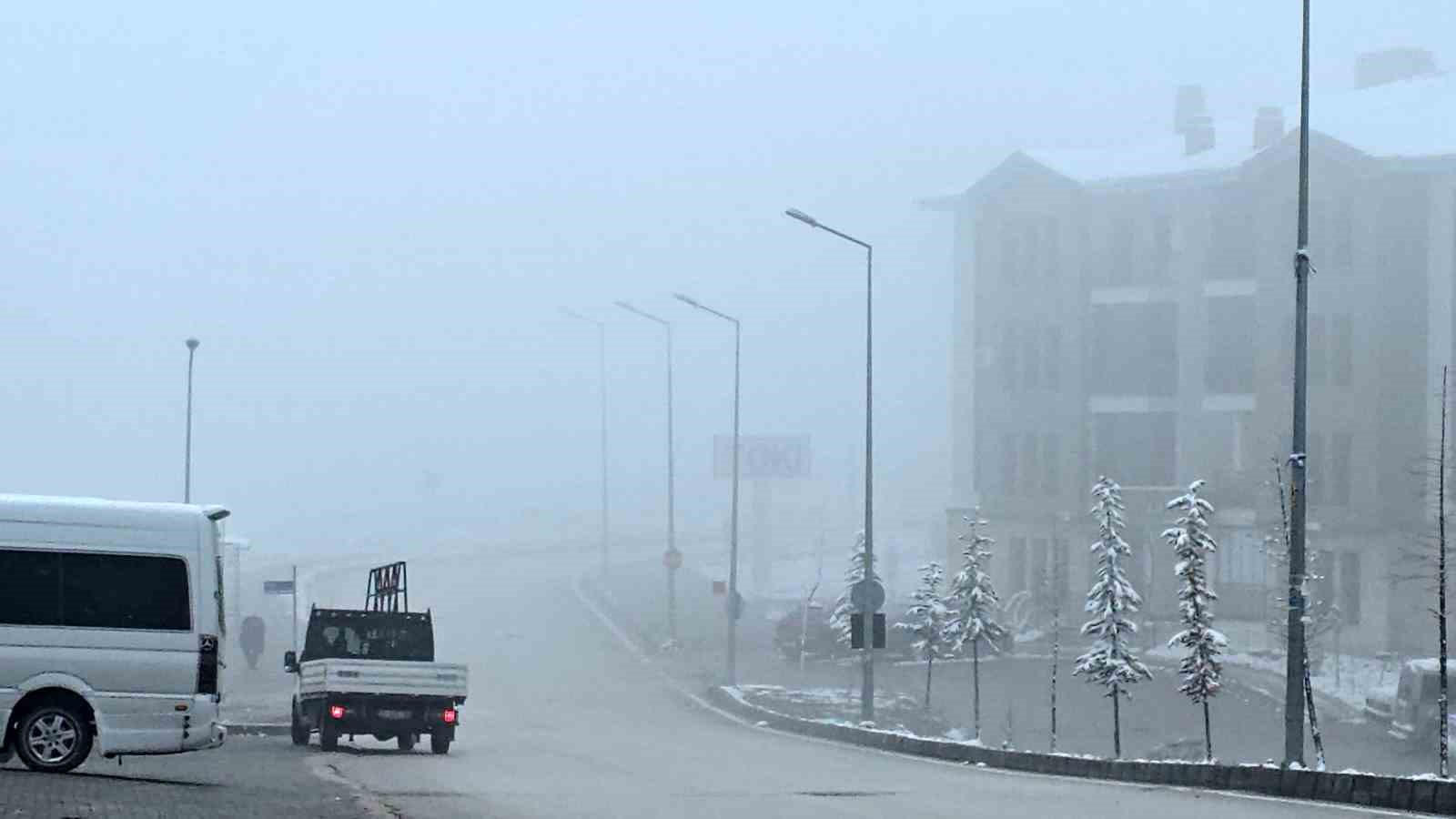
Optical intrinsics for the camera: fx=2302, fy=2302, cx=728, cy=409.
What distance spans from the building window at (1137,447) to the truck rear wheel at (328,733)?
152 feet

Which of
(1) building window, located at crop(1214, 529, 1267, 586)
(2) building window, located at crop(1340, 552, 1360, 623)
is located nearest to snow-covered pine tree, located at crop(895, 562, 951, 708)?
(1) building window, located at crop(1214, 529, 1267, 586)

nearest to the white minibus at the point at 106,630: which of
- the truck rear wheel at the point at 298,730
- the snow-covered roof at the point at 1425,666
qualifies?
the truck rear wheel at the point at 298,730

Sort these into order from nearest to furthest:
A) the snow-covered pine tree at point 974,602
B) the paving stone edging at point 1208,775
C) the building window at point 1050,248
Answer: the paving stone edging at point 1208,775
the snow-covered pine tree at point 974,602
the building window at point 1050,248

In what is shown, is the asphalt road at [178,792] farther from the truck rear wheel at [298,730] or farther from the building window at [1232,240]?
the building window at [1232,240]

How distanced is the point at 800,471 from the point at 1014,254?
97.1 ft

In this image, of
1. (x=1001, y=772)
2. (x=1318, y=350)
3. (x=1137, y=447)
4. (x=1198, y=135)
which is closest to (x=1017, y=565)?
(x=1137, y=447)

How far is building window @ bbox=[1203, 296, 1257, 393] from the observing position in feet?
229

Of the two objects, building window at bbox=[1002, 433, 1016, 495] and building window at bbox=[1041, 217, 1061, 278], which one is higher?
building window at bbox=[1041, 217, 1061, 278]

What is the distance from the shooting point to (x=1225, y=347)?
232 ft

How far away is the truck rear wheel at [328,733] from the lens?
1140 inches

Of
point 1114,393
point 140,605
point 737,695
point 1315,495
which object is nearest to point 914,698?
point 737,695

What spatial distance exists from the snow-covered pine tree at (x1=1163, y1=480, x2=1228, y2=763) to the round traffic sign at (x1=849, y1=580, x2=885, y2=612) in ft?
23.9

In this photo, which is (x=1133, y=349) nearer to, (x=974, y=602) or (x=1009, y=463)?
(x=1009, y=463)

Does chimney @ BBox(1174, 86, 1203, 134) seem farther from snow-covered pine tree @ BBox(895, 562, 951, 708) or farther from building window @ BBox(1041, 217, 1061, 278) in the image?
snow-covered pine tree @ BBox(895, 562, 951, 708)
